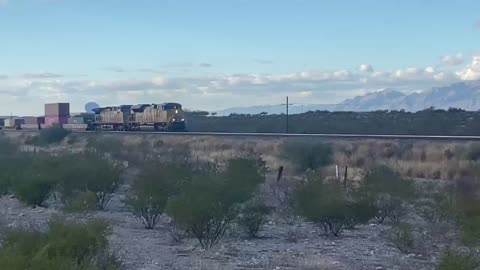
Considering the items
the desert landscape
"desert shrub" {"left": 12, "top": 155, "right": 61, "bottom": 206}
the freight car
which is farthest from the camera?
the freight car

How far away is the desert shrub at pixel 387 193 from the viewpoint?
3002 centimetres

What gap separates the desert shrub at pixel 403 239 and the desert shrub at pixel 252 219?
164 inches

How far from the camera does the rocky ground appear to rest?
21.0 metres

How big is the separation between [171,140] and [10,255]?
66873 millimetres

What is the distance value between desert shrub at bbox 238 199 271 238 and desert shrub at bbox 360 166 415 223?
12.2 ft

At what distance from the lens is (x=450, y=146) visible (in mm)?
58094

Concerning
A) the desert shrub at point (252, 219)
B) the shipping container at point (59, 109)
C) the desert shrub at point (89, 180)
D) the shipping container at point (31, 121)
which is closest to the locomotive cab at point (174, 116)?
the shipping container at point (59, 109)

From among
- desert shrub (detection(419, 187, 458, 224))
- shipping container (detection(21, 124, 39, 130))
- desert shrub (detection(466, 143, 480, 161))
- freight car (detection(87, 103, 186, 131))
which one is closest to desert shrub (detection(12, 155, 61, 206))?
desert shrub (detection(419, 187, 458, 224))

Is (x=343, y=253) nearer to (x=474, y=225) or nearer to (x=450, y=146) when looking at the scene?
(x=474, y=225)

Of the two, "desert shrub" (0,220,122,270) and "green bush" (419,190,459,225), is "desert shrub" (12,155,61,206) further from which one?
"desert shrub" (0,220,122,270)

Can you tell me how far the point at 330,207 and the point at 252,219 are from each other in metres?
2.35

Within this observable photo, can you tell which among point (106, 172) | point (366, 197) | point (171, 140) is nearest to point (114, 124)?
point (171, 140)

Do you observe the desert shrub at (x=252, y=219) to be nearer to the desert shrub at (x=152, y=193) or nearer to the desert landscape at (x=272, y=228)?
the desert landscape at (x=272, y=228)

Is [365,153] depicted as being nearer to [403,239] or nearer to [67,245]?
[403,239]
